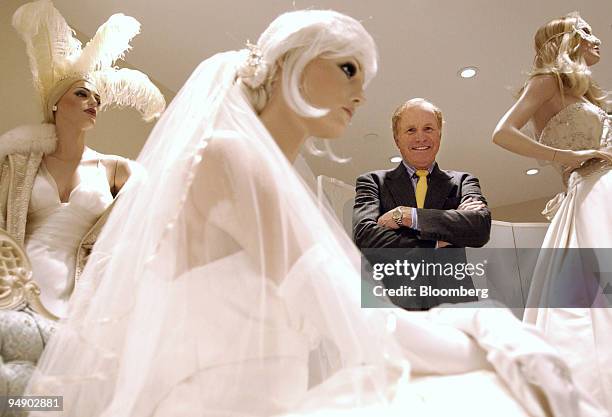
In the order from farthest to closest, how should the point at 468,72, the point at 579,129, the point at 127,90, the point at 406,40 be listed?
1. the point at 468,72
2. the point at 406,40
3. the point at 127,90
4. the point at 579,129

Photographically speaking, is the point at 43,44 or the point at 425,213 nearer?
the point at 425,213

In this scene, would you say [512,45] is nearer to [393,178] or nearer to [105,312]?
A: [393,178]

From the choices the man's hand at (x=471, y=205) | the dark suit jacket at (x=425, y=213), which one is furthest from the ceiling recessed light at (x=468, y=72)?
the man's hand at (x=471, y=205)

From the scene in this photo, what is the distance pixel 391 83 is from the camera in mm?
4227

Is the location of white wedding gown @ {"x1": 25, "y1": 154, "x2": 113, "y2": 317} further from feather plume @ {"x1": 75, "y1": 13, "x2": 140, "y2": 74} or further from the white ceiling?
the white ceiling

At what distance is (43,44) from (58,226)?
2.28ft

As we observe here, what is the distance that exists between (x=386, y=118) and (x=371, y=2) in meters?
1.19

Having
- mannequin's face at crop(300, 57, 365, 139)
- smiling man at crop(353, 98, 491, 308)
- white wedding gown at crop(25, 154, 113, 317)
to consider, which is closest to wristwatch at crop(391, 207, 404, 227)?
smiling man at crop(353, 98, 491, 308)

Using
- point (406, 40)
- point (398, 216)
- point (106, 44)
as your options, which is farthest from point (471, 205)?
point (406, 40)

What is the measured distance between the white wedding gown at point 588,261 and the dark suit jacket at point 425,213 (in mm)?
254

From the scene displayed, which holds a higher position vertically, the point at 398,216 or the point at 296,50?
the point at 296,50

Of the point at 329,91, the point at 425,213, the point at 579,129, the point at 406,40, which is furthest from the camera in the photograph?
the point at 406,40

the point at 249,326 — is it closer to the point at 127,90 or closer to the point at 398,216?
the point at 398,216

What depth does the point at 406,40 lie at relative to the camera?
3828mm
